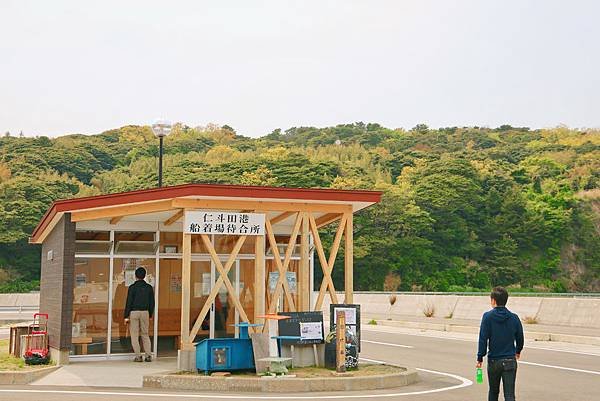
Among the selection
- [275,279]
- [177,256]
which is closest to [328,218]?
[275,279]

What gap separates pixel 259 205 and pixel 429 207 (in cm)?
6337

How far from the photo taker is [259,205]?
15180mm

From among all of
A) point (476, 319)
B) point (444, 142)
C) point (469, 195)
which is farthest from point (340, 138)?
point (476, 319)

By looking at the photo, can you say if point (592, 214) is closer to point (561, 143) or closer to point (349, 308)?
point (561, 143)

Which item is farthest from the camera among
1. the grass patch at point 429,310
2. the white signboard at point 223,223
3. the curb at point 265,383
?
the grass patch at point 429,310

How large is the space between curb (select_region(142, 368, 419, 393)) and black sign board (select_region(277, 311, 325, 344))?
1527 mm

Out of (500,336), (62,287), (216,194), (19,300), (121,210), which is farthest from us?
(19,300)

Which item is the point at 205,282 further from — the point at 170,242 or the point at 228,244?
the point at 170,242

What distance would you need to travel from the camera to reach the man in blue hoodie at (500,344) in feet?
28.3

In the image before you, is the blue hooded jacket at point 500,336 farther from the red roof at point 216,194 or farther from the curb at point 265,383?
the red roof at point 216,194

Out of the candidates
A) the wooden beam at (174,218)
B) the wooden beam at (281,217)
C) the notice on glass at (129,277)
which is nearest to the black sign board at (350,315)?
the wooden beam at (281,217)

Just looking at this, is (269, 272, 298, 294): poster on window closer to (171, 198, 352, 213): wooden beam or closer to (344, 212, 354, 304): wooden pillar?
(344, 212, 354, 304): wooden pillar

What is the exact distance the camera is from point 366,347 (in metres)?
22.2

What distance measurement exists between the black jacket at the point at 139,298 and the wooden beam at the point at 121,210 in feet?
5.27
